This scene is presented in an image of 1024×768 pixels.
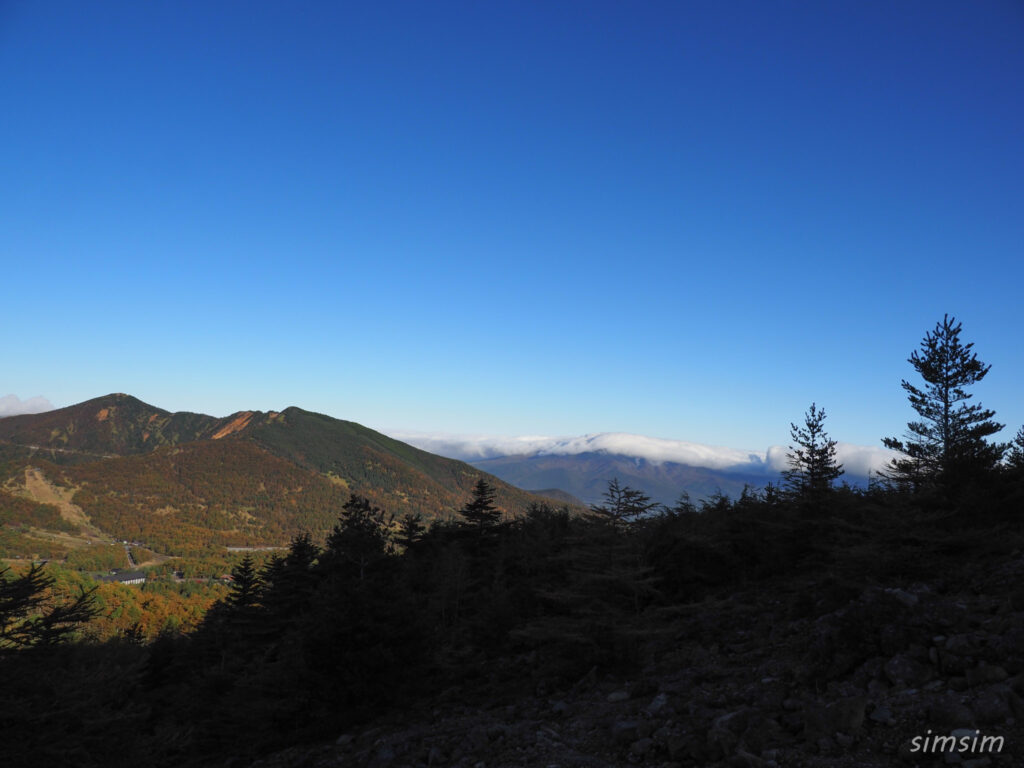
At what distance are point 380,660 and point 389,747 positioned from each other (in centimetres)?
402

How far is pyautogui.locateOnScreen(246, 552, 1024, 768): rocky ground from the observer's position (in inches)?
267

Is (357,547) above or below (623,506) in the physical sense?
below

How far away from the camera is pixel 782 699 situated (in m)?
8.56

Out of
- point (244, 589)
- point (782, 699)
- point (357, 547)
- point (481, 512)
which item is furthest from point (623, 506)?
point (244, 589)

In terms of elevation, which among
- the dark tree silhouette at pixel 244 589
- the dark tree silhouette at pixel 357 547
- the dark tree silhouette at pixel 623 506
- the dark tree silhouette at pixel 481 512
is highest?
the dark tree silhouette at pixel 623 506

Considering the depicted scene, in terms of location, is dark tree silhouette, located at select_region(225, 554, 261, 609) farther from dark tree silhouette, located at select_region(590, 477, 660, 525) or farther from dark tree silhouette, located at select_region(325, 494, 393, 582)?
dark tree silhouette, located at select_region(590, 477, 660, 525)

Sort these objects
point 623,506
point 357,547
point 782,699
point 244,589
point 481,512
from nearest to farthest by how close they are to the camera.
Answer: point 782,699 < point 623,506 < point 357,547 < point 244,589 < point 481,512

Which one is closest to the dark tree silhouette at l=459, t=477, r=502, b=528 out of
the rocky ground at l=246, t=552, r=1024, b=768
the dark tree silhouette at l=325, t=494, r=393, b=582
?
the dark tree silhouette at l=325, t=494, r=393, b=582

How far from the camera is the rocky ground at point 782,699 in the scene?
22.2 ft

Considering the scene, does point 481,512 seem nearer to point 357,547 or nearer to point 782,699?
point 357,547

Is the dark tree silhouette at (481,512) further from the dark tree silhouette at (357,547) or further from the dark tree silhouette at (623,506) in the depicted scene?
the dark tree silhouette at (623,506)

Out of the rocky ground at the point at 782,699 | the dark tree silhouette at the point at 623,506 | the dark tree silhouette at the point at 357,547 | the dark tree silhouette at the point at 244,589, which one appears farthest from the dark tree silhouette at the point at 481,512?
the dark tree silhouette at the point at 623,506

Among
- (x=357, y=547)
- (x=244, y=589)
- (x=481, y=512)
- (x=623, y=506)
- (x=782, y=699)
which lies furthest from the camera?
(x=481, y=512)

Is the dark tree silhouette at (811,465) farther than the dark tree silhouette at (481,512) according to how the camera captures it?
No
